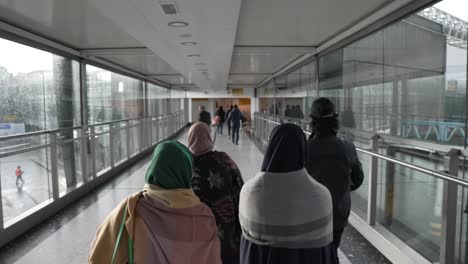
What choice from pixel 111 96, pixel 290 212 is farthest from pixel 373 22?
pixel 111 96

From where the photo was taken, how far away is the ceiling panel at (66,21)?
3909 millimetres

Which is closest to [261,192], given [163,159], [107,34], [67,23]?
[163,159]

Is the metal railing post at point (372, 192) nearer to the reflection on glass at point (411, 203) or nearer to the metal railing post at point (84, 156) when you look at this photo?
the reflection on glass at point (411, 203)

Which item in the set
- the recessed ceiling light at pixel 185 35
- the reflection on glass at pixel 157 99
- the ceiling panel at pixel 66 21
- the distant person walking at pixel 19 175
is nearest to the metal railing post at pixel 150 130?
the reflection on glass at pixel 157 99

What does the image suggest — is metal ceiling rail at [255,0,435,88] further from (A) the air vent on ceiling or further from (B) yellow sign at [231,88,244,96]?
(B) yellow sign at [231,88,244,96]

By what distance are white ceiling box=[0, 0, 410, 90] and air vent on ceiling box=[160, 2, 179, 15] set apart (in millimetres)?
65

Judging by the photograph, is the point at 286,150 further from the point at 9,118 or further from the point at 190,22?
the point at 9,118

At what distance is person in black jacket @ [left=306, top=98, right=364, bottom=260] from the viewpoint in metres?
2.10

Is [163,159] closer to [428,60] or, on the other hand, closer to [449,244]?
[449,244]

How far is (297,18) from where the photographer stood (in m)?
4.77

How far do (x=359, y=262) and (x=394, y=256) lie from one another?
302mm

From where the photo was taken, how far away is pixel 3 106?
4605 millimetres

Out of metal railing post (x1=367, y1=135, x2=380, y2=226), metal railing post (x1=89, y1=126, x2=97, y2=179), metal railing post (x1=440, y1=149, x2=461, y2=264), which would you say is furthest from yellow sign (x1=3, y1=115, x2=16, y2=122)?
metal railing post (x1=440, y1=149, x2=461, y2=264)

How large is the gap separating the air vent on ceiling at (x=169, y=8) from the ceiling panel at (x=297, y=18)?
34.1 inches
